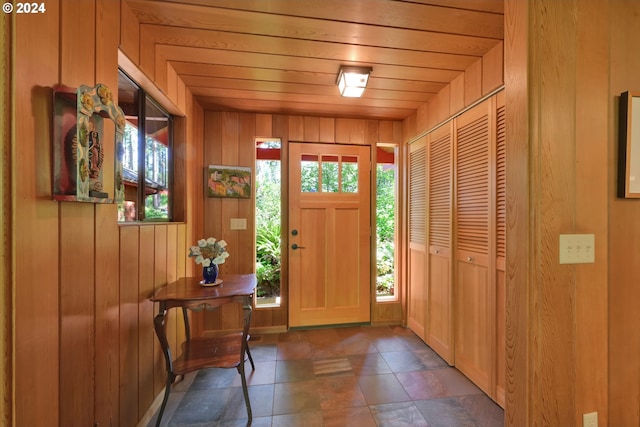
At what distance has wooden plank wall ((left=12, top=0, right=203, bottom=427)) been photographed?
77cm

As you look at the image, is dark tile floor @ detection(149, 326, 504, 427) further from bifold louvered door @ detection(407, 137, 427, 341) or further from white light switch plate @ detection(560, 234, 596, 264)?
white light switch plate @ detection(560, 234, 596, 264)

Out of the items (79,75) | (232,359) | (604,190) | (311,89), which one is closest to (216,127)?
(311,89)

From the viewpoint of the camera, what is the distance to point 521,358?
0.97m

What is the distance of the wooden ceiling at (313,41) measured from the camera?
129 cm

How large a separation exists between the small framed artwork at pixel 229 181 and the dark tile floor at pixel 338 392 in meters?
1.51

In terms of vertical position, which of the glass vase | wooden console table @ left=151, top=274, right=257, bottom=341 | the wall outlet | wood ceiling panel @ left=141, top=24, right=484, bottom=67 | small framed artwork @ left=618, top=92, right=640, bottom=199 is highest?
wood ceiling panel @ left=141, top=24, right=484, bottom=67

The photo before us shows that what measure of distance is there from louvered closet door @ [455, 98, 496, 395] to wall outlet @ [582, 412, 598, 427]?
0.67m

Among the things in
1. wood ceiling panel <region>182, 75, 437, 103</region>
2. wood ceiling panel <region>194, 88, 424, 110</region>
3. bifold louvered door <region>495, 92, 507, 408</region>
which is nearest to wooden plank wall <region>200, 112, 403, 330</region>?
wood ceiling panel <region>194, 88, 424, 110</region>

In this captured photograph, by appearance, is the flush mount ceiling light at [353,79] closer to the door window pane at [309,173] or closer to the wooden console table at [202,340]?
the door window pane at [309,173]

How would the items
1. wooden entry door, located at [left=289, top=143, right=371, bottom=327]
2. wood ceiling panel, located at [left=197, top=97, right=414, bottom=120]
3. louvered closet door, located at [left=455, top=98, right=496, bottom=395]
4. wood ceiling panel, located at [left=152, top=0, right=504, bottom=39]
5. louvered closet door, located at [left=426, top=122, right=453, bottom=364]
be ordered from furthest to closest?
wooden entry door, located at [left=289, top=143, right=371, bottom=327] → wood ceiling panel, located at [left=197, top=97, right=414, bottom=120] → louvered closet door, located at [left=426, top=122, right=453, bottom=364] → louvered closet door, located at [left=455, top=98, right=496, bottom=395] → wood ceiling panel, located at [left=152, top=0, right=504, bottom=39]

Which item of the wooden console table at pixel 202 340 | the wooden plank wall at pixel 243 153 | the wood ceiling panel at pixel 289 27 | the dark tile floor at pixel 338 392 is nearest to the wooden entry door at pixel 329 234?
the wooden plank wall at pixel 243 153

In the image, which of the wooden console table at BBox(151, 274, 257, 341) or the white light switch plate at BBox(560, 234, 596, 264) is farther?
the wooden console table at BBox(151, 274, 257, 341)

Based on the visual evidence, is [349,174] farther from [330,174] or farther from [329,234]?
[329,234]

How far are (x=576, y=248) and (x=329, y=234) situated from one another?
199cm
